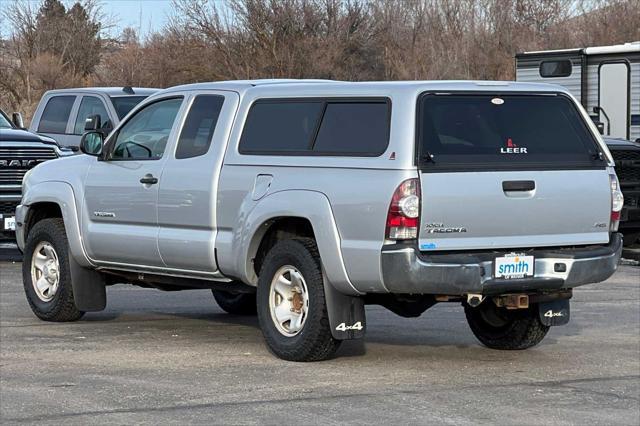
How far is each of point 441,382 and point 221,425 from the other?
181cm

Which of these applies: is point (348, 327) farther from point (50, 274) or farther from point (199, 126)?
point (50, 274)

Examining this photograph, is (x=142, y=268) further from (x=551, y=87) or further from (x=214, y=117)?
(x=551, y=87)

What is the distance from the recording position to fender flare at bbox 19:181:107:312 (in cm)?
1099

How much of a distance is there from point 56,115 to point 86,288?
27.1 feet

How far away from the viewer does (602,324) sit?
11445 mm

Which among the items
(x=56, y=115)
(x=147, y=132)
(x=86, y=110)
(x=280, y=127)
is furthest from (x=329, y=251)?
(x=56, y=115)

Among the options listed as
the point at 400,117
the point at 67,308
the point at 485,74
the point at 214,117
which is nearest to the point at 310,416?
the point at 400,117

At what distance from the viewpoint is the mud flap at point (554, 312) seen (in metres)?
9.77

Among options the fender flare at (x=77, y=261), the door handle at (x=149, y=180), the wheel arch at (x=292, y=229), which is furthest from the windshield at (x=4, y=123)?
the wheel arch at (x=292, y=229)

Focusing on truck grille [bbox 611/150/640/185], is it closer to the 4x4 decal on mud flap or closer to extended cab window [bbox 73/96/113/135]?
extended cab window [bbox 73/96/113/135]

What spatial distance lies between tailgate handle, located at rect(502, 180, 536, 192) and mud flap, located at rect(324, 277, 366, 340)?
1.22 metres

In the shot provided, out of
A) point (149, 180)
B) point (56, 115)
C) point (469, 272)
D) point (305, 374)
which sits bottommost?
point (305, 374)

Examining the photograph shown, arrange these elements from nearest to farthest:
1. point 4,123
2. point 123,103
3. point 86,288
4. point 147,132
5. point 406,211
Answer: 1. point 406,211
2. point 147,132
3. point 86,288
4. point 123,103
5. point 4,123

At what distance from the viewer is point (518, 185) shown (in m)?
8.84
